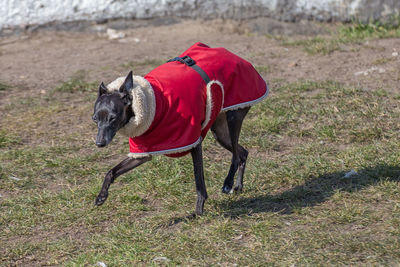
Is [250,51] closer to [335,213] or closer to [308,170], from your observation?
[308,170]

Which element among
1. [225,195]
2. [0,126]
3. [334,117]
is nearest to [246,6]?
[334,117]

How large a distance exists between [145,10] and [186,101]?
6.04m

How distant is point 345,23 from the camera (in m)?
9.61

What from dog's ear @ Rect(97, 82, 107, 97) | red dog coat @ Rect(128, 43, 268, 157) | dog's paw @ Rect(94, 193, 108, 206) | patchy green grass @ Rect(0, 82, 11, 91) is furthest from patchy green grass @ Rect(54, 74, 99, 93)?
dog's ear @ Rect(97, 82, 107, 97)

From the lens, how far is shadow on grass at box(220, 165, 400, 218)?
4.76 metres

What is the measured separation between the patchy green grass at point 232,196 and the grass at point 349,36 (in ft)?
4.98

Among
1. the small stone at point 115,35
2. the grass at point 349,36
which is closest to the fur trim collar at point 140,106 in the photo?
the grass at point 349,36

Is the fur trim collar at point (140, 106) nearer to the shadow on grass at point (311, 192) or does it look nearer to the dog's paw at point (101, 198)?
the dog's paw at point (101, 198)

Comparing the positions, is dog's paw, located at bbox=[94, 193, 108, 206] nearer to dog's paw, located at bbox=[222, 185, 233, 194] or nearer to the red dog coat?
the red dog coat

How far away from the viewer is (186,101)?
4.31 m

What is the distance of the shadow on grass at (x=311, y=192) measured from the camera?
15.6 ft

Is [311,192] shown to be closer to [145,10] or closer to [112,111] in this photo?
[112,111]

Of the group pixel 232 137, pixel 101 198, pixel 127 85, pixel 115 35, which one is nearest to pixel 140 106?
pixel 127 85

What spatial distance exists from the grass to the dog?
386cm
